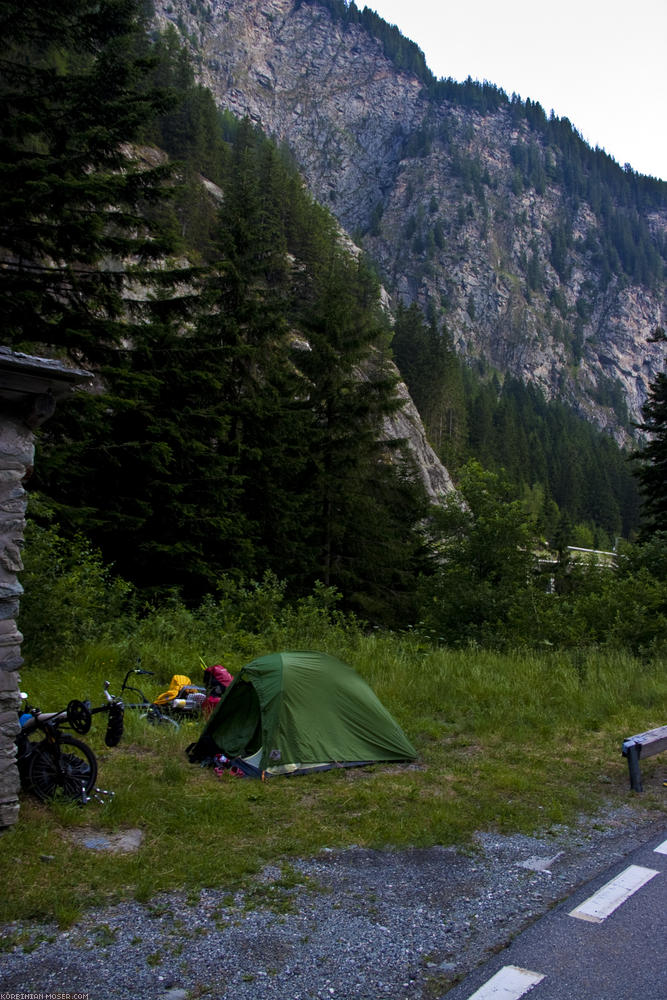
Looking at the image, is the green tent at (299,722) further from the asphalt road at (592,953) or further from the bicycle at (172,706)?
the asphalt road at (592,953)

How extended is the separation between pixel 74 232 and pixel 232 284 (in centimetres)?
894

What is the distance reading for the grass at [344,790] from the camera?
530cm

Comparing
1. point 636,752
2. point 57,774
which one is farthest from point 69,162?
point 636,752

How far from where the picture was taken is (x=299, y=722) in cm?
800

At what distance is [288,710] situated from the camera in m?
7.97

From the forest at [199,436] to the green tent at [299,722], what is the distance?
4.19 metres

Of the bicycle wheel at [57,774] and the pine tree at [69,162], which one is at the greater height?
the pine tree at [69,162]

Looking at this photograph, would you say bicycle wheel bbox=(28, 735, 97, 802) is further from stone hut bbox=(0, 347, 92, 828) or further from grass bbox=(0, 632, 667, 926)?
stone hut bbox=(0, 347, 92, 828)

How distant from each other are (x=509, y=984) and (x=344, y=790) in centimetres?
341

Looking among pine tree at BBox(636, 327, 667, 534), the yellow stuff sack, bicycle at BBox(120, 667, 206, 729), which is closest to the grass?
bicycle at BBox(120, 667, 206, 729)

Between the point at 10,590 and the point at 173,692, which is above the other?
the point at 10,590

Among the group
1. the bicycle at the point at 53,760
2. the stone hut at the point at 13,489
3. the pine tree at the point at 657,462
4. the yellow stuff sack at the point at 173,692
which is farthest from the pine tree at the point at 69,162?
the pine tree at the point at 657,462

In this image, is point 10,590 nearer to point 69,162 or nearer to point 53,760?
point 53,760

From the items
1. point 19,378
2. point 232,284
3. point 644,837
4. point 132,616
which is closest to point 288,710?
point 644,837
